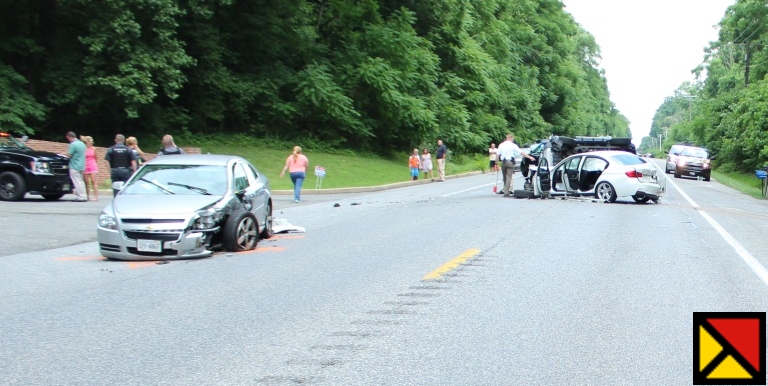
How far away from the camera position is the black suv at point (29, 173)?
21719mm

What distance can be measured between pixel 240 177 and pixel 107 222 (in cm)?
268

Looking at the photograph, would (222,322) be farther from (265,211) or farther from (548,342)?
(265,211)

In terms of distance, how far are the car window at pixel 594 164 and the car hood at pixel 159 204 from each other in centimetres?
1354

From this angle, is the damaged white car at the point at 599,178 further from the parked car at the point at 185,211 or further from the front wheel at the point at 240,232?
the front wheel at the point at 240,232

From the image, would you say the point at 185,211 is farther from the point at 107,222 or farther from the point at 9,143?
the point at 9,143

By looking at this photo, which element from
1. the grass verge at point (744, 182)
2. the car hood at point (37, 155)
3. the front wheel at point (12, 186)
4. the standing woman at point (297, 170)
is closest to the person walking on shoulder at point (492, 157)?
the grass verge at point (744, 182)

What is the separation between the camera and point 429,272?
1049cm

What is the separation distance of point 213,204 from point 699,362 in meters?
9.97

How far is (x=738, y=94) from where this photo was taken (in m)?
57.0

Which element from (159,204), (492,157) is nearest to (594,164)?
(159,204)

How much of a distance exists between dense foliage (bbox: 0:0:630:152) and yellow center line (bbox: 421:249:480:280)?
23.5 m

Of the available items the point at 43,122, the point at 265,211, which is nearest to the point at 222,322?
the point at 265,211

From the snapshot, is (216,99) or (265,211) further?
(216,99)

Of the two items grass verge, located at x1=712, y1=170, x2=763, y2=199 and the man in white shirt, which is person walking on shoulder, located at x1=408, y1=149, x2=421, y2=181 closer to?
the man in white shirt
